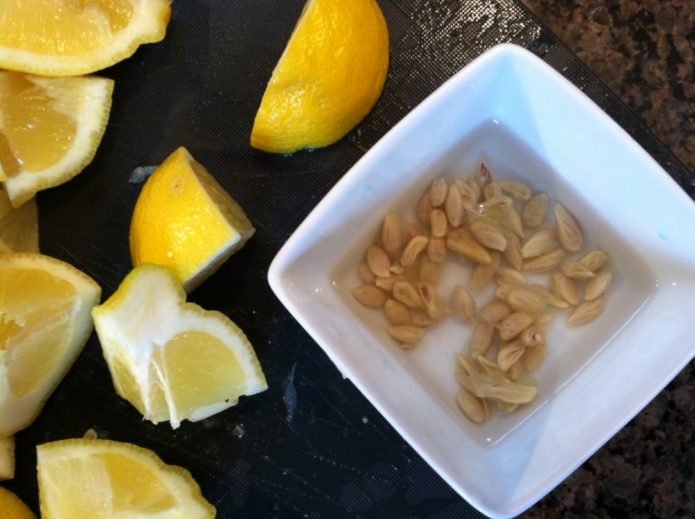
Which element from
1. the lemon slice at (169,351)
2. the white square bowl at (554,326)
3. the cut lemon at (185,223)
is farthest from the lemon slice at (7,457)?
the white square bowl at (554,326)

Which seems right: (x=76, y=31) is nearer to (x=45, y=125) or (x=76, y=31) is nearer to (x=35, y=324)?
(x=45, y=125)

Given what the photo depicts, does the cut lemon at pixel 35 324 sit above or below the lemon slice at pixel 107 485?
above

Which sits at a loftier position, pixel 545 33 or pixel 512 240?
pixel 545 33

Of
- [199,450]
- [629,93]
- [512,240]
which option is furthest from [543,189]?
[199,450]

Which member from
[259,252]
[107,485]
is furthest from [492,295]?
[107,485]

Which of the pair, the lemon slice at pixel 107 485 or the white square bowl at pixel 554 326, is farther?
the lemon slice at pixel 107 485

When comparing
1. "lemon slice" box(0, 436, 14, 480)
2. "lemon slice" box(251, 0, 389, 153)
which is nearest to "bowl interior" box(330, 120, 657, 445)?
"lemon slice" box(251, 0, 389, 153)

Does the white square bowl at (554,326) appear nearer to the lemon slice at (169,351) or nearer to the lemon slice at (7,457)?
the lemon slice at (169,351)

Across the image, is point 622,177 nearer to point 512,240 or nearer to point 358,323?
point 512,240

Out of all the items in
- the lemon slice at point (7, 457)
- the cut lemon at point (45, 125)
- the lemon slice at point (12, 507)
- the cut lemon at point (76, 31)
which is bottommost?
the lemon slice at point (12, 507)
